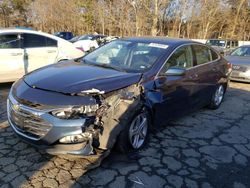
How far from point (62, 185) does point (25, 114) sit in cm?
91

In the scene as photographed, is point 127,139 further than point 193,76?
No

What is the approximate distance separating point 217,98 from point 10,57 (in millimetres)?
5027

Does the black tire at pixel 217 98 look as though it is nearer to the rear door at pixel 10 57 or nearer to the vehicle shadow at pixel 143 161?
the vehicle shadow at pixel 143 161

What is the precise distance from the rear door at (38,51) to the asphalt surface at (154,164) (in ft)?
8.71

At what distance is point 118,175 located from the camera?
3.09 metres

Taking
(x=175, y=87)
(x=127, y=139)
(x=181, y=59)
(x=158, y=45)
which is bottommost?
(x=127, y=139)

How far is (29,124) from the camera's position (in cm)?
299

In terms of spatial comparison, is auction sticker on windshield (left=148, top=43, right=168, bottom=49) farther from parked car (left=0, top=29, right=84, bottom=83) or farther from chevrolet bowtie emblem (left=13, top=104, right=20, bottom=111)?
parked car (left=0, top=29, right=84, bottom=83)

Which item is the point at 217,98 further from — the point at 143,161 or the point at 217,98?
the point at 143,161

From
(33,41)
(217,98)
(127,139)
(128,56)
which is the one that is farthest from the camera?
(33,41)

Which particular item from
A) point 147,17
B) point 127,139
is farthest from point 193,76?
point 147,17

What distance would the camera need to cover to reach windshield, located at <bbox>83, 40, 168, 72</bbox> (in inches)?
155

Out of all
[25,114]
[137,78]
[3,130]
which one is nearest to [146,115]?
[137,78]

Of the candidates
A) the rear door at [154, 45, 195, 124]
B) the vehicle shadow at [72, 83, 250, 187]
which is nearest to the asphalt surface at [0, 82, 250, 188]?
the vehicle shadow at [72, 83, 250, 187]
